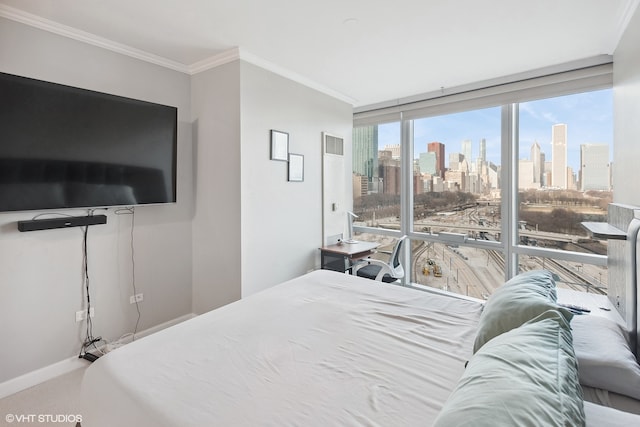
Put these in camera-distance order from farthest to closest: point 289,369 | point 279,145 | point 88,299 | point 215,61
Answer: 1. point 279,145
2. point 215,61
3. point 88,299
4. point 289,369

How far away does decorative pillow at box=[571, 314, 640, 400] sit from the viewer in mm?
1052

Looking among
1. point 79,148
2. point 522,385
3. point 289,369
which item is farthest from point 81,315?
point 522,385

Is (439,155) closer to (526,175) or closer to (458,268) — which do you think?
(526,175)

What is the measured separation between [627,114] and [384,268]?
2.33 m

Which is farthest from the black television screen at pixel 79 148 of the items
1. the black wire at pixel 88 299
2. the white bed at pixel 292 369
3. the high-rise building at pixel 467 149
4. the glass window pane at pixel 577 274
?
the glass window pane at pixel 577 274

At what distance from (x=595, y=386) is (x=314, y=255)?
9.50 feet

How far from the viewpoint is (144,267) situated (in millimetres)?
2945

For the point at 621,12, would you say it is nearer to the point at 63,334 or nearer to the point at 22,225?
the point at 22,225

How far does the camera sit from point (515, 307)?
126cm

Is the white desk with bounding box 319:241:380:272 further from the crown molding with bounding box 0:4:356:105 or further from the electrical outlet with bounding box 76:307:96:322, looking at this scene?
the electrical outlet with bounding box 76:307:96:322

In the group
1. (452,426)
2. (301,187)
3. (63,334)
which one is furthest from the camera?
(301,187)

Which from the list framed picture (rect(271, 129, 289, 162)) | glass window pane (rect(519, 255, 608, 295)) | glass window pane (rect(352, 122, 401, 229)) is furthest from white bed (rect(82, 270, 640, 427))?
glass window pane (rect(352, 122, 401, 229))

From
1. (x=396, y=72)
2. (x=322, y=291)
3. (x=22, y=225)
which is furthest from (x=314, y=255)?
(x=22, y=225)

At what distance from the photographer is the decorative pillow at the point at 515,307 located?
120 centimetres
